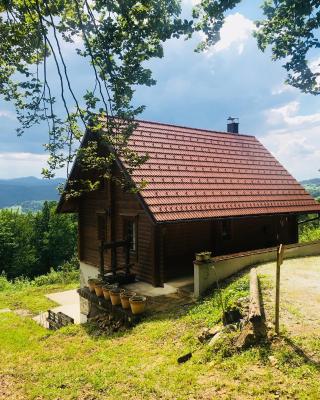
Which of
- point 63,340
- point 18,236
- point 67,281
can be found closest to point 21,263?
point 18,236

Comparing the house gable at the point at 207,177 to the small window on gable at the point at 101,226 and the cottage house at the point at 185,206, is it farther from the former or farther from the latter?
the small window on gable at the point at 101,226

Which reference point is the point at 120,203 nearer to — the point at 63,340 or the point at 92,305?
the point at 92,305

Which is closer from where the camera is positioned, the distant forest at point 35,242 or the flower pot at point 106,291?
the flower pot at point 106,291

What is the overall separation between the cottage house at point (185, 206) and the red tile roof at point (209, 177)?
40 millimetres

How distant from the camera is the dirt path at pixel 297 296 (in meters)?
7.28

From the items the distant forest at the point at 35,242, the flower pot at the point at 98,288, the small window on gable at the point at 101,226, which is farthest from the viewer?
the distant forest at the point at 35,242

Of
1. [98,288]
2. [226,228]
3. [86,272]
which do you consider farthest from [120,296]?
[86,272]

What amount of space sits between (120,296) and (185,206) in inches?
156

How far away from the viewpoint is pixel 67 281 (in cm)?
2953

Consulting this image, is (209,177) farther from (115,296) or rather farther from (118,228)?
(115,296)

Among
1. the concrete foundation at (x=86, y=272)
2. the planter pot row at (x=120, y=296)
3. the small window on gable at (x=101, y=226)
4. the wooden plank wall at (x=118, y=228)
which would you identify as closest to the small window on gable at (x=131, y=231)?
the wooden plank wall at (x=118, y=228)

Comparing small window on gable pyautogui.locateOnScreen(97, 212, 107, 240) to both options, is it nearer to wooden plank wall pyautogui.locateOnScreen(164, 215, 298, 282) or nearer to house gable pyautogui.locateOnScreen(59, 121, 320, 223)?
house gable pyautogui.locateOnScreen(59, 121, 320, 223)

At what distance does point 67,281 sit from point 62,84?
26.1 meters

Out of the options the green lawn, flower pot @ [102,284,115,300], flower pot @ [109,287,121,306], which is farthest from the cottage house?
the green lawn
